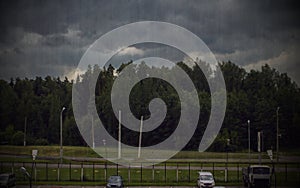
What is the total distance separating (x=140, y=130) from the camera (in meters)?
80.9

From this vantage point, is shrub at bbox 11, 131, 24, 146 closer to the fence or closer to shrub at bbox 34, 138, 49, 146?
shrub at bbox 34, 138, 49, 146

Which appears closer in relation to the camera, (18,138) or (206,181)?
(206,181)

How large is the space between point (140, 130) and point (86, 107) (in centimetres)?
1469

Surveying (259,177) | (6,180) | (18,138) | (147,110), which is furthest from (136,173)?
(18,138)

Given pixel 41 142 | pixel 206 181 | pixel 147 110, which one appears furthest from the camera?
pixel 147 110

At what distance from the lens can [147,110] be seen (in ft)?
281

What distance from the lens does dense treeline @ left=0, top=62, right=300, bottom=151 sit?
81.2m

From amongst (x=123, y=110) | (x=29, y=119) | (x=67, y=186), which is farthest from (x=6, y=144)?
(x=67, y=186)

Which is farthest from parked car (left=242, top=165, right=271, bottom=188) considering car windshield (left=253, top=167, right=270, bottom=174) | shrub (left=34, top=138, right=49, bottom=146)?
shrub (left=34, top=138, right=49, bottom=146)

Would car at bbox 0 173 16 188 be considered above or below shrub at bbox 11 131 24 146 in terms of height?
below

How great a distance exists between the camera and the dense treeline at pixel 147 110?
266ft

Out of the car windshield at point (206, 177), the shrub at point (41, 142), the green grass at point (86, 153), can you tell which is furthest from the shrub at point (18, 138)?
the car windshield at point (206, 177)

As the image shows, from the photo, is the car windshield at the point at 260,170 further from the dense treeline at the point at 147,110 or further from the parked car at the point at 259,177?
the dense treeline at the point at 147,110

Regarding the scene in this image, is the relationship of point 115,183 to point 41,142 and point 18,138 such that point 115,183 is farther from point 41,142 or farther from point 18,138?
point 41,142
